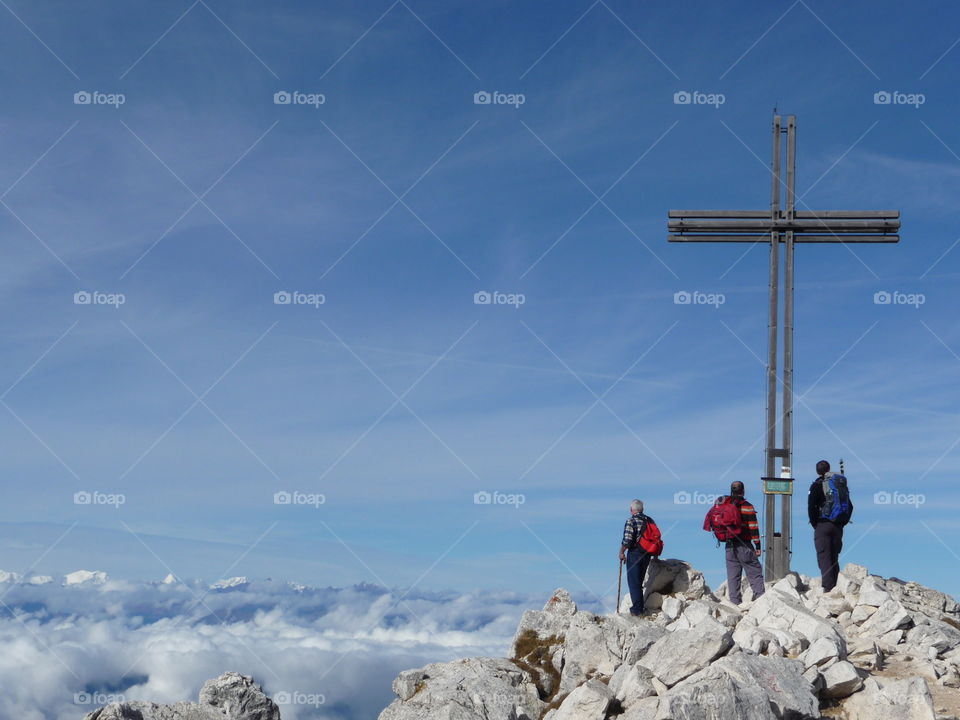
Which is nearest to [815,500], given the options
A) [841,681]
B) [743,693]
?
[841,681]

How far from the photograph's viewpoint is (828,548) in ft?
72.6

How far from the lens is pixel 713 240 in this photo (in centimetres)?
2417

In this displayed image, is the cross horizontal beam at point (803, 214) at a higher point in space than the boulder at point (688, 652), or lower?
higher

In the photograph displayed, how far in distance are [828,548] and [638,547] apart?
4.63 m

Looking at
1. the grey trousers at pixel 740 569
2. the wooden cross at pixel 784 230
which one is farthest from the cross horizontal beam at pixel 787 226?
the grey trousers at pixel 740 569

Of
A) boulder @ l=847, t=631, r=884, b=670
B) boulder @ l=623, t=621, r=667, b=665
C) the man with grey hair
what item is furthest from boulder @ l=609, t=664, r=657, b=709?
the man with grey hair

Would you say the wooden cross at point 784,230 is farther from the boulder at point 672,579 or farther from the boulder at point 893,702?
the boulder at point 893,702

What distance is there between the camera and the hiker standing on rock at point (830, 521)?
22.1m

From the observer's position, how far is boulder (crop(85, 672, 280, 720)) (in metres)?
20.1

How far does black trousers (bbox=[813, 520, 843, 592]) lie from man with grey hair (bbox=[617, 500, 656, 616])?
162 inches

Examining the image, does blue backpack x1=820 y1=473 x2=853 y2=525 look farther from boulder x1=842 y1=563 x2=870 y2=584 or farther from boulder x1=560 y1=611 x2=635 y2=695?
boulder x1=560 y1=611 x2=635 y2=695

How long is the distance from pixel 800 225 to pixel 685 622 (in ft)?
35.5

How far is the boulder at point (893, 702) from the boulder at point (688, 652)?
216cm

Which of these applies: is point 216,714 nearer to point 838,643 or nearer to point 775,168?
point 838,643
